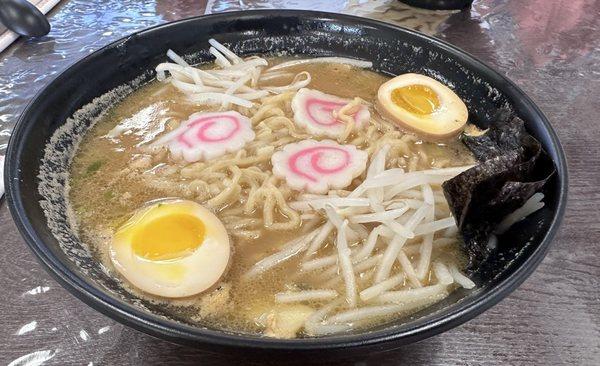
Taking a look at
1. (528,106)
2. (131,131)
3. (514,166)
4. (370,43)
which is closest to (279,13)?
(370,43)

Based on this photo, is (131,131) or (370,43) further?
(370,43)

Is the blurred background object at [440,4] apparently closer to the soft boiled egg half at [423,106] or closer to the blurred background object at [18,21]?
the soft boiled egg half at [423,106]

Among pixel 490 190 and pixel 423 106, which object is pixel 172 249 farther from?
pixel 423 106

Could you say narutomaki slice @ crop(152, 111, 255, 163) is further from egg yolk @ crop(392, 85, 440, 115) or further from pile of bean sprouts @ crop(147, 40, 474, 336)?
egg yolk @ crop(392, 85, 440, 115)

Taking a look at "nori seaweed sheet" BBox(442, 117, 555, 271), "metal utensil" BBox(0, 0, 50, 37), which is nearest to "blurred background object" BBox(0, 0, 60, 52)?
"metal utensil" BBox(0, 0, 50, 37)

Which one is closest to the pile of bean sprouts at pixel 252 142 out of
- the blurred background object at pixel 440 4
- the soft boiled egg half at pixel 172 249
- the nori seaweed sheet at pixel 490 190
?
the soft boiled egg half at pixel 172 249

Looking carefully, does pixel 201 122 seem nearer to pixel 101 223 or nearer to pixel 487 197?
pixel 101 223
